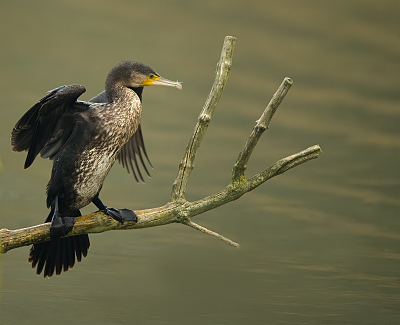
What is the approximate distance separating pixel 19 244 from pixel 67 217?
203 millimetres

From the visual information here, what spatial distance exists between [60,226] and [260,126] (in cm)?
88

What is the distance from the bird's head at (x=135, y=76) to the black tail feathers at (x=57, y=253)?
0.71m

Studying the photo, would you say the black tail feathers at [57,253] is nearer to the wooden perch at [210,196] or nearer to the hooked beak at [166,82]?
the wooden perch at [210,196]

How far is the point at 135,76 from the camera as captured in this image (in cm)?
193

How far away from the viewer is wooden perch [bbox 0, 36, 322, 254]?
1.87m

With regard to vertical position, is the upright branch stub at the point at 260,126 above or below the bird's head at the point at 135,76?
below

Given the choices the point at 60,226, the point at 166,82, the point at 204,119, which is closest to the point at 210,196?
the point at 204,119

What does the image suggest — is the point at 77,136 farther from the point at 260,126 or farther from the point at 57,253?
the point at 260,126

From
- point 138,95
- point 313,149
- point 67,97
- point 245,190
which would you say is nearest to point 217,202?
point 245,190

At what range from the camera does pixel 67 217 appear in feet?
6.13

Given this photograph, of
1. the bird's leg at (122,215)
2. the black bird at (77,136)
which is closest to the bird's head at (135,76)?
the black bird at (77,136)

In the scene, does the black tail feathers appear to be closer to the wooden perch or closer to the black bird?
the black bird

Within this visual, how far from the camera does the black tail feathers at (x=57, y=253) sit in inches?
79.8

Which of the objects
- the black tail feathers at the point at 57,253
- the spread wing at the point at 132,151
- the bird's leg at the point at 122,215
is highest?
the spread wing at the point at 132,151
